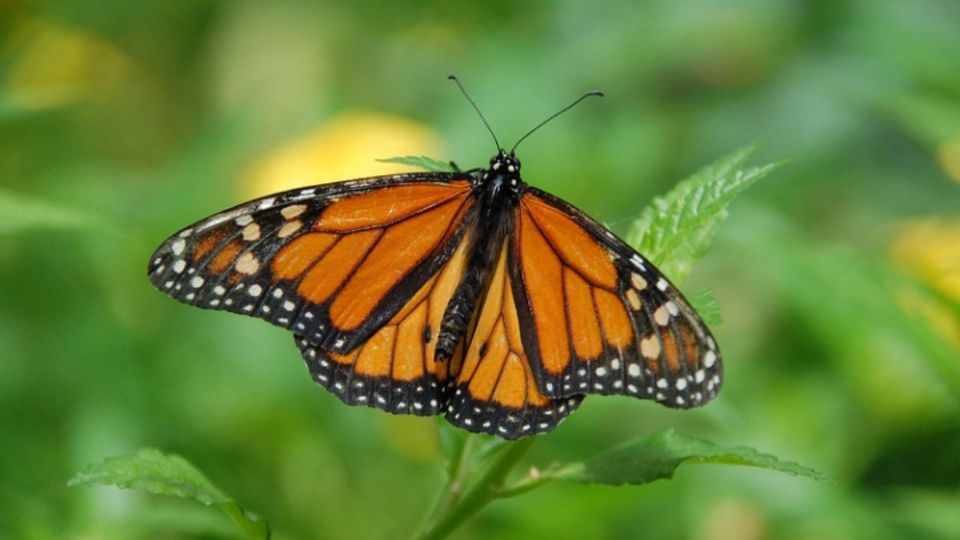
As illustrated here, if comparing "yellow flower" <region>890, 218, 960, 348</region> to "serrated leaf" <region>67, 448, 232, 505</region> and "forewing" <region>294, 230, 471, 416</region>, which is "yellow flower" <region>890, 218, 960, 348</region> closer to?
"forewing" <region>294, 230, 471, 416</region>

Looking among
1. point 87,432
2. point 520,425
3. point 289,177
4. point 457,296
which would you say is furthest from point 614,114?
point 520,425

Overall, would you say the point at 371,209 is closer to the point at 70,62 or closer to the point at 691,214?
the point at 691,214

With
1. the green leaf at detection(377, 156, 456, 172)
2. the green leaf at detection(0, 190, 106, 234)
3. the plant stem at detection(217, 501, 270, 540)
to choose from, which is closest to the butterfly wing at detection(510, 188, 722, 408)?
the green leaf at detection(377, 156, 456, 172)

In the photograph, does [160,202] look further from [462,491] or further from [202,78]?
[462,491]

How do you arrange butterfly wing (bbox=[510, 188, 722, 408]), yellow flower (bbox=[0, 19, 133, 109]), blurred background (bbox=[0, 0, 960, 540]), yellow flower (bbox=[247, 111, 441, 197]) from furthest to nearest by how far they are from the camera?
yellow flower (bbox=[0, 19, 133, 109])
yellow flower (bbox=[247, 111, 441, 197])
blurred background (bbox=[0, 0, 960, 540])
butterfly wing (bbox=[510, 188, 722, 408])

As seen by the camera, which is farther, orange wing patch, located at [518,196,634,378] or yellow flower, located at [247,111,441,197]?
yellow flower, located at [247,111,441,197]

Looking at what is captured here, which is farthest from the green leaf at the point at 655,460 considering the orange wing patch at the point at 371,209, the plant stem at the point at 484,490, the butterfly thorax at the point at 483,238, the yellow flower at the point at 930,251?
the yellow flower at the point at 930,251

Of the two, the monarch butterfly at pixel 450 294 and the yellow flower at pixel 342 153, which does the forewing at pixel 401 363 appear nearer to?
the monarch butterfly at pixel 450 294
